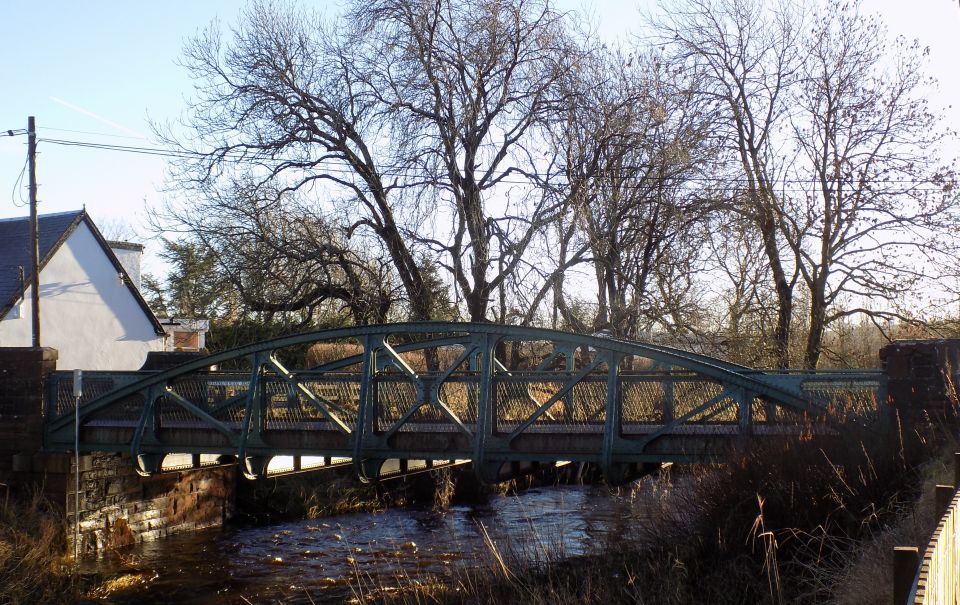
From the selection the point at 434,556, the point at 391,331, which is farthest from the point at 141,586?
the point at 391,331

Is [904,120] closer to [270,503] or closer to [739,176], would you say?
[739,176]

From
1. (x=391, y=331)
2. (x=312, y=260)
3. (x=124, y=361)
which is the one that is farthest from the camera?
(x=124, y=361)

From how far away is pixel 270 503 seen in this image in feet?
68.9

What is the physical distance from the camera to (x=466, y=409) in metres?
16.6

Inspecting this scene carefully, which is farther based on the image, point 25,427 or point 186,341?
point 186,341

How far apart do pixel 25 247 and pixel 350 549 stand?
61.5ft

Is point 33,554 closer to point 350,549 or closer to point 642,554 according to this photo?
point 350,549

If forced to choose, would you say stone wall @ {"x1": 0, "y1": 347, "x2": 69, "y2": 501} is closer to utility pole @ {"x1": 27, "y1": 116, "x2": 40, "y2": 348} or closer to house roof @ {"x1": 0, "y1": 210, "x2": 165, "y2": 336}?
utility pole @ {"x1": 27, "y1": 116, "x2": 40, "y2": 348}

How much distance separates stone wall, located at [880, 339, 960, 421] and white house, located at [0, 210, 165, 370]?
24.3 m

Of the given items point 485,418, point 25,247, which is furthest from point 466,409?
point 25,247

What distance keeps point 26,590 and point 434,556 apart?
6337 mm

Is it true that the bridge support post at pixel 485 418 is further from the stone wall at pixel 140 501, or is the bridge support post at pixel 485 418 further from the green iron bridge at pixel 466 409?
the stone wall at pixel 140 501

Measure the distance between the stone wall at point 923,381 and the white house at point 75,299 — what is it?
79.7 ft

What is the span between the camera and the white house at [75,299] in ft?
92.7
